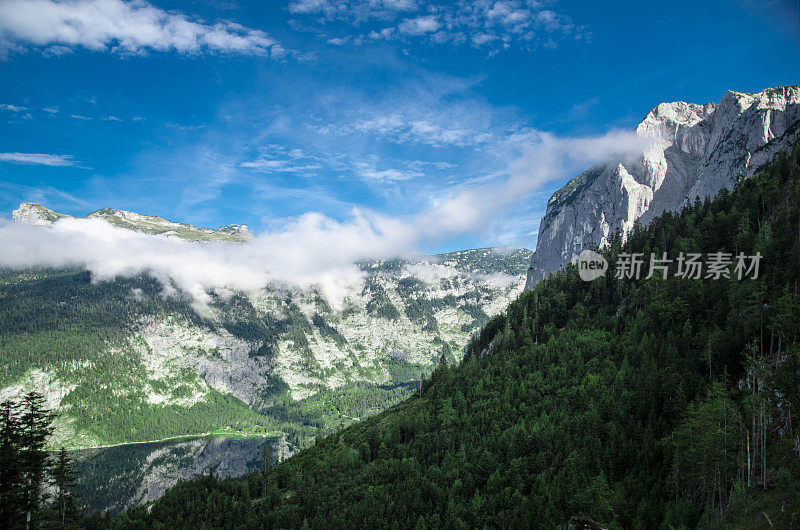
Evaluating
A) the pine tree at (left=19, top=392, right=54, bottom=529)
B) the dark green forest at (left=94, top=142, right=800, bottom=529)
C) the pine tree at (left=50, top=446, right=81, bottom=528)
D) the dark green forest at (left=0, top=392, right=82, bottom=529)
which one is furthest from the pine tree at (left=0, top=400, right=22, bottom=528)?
the dark green forest at (left=94, top=142, right=800, bottom=529)

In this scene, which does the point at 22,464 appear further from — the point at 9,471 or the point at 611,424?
the point at 611,424

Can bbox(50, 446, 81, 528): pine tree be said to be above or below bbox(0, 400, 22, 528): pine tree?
below

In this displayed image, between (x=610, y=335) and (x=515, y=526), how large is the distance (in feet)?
215

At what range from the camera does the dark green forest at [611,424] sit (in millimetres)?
51000

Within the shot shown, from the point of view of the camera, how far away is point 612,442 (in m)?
73.7

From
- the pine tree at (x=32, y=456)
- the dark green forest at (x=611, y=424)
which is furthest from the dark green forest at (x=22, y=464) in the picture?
the dark green forest at (x=611, y=424)

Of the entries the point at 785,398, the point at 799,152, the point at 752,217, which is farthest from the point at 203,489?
the point at 799,152

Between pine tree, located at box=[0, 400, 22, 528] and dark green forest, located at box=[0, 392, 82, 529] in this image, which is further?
dark green forest, located at box=[0, 392, 82, 529]

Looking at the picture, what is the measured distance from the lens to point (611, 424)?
251ft

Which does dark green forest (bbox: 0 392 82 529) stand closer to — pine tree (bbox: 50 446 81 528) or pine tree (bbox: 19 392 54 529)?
pine tree (bbox: 19 392 54 529)

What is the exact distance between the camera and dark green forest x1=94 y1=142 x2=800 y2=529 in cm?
5100

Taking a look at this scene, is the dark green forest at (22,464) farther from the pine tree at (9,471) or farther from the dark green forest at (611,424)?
the dark green forest at (611,424)

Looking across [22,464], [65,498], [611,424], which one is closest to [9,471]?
[22,464]

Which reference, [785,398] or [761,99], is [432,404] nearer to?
[785,398]
